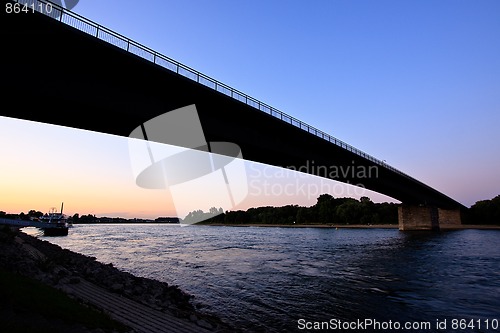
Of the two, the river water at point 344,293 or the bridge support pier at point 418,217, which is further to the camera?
the bridge support pier at point 418,217

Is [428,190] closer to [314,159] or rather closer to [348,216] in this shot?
[314,159]

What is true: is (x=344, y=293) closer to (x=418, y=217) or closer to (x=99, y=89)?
(x=99, y=89)

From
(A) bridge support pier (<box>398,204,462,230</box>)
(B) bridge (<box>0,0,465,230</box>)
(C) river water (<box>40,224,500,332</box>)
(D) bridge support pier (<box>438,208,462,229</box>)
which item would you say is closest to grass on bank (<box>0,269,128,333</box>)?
(C) river water (<box>40,224,500,332</box>)

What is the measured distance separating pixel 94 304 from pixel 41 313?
2945 mm

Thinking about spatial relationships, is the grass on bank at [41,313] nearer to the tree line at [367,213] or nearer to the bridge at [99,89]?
the bridge at [99,89]

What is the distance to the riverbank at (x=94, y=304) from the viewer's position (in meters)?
6.90

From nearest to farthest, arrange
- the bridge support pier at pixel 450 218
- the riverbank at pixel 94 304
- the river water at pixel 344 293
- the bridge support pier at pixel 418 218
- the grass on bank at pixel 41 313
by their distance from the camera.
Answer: the grass on bank at pixel 41 313 → the riverbank at pixel 94 304 → the river water at pixel 344 293 → the bridge support pier at pixel 418 218 → the bridge support pier at pixel 450 218

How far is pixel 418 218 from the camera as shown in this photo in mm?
94000

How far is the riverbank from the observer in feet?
22.6

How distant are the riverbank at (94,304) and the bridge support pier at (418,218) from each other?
96.9 meters

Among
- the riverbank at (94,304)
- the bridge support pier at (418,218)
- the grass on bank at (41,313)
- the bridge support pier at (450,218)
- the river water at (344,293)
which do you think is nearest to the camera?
the grass on bank at (41,313)

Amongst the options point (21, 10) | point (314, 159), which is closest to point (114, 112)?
point (21, 10)

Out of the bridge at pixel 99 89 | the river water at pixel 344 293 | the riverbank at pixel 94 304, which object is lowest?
the river water at pixel 344 293

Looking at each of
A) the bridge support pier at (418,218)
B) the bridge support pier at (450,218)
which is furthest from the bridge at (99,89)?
the bridge support pier at (450,218)
